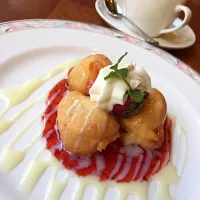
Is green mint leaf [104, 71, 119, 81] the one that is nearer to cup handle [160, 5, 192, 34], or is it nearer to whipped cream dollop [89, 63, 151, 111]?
whipped cream dollop [89, 63, 151, 111]

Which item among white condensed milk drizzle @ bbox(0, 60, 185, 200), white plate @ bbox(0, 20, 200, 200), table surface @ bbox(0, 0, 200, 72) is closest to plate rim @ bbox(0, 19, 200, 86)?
white plate @ bbox(0, 20, 200, 200)

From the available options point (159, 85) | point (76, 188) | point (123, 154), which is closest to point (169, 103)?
point (159, 85)

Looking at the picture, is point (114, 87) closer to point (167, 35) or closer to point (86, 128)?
point (86, 128)

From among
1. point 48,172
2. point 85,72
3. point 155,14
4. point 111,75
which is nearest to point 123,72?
point 111,75

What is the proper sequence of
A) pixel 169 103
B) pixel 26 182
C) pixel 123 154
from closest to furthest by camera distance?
pixel 26 182 < pixel 123 154 < pixel 169 103

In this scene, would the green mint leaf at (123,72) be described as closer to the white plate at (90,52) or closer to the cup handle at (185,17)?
the white plate at (90,52)

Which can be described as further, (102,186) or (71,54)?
(71,54)

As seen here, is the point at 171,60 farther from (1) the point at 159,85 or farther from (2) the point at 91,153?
(2) the point at 91,153
